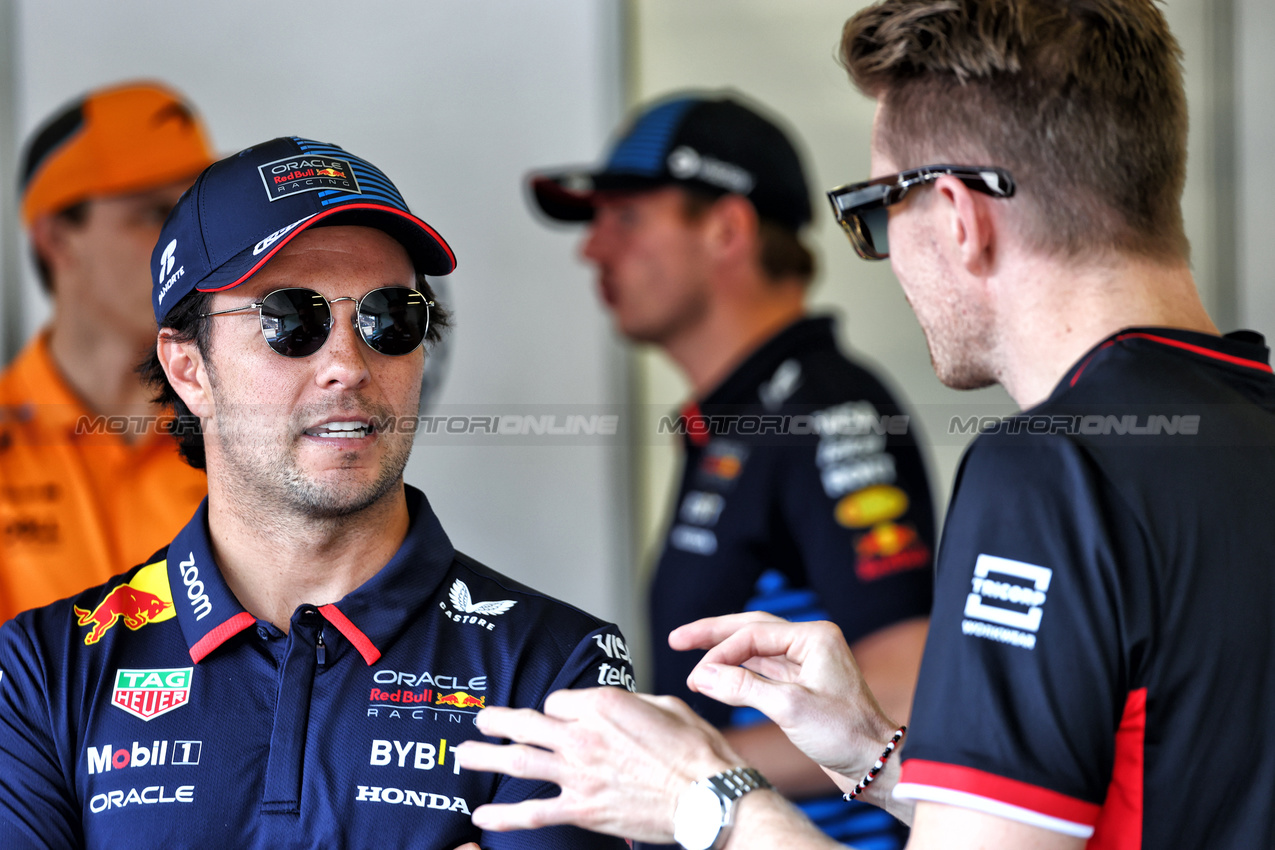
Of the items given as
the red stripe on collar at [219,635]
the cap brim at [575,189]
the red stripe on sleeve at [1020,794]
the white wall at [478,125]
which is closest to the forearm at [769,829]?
the red stripe on sleeve at [1020,794]

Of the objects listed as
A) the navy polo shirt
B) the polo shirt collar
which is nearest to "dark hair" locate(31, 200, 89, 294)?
the navy polo shirt

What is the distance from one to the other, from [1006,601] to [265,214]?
80 centimetres

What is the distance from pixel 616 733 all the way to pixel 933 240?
0.69 meters

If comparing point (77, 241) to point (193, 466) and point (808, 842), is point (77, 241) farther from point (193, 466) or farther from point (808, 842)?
point (808, 842)

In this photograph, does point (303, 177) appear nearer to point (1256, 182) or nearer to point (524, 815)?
point (524, 815)

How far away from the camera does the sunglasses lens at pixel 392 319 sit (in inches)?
44.9

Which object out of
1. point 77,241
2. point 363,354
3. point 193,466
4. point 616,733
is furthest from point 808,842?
point 77,241

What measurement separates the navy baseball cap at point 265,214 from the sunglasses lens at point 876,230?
0.51m

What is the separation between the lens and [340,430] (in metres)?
1.16

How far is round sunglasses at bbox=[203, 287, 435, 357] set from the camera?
1.13 meters

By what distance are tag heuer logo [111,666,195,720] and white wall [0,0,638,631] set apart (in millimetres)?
1461

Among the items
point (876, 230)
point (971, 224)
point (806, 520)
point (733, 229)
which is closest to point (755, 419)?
point (806, 520)

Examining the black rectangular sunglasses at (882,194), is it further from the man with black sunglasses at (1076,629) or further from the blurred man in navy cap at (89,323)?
the blurred man in navy cap at (89,323)

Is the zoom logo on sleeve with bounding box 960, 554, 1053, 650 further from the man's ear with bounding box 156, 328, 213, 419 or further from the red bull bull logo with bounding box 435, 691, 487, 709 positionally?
the man's ear with bounding box 156, 328, 213, 419
